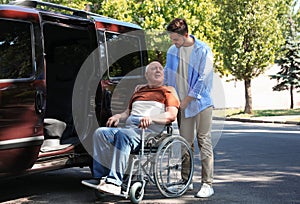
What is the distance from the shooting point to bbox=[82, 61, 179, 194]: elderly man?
546cm

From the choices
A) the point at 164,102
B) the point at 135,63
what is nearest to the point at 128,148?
the point at 164,102

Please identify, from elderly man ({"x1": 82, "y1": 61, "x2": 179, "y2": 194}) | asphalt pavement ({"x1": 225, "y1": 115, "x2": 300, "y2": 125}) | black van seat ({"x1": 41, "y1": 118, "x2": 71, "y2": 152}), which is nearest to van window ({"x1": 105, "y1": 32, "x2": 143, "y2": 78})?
elderly man ({"x1": 82, "y1": 61, "x2": 179, "y2": 194})

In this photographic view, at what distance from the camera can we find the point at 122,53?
6.88 m

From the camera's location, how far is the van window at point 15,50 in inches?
198

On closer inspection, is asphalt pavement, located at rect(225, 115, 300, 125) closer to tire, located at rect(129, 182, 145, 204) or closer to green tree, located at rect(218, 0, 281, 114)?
green tree, located at rect(218, 0, 281, 114)

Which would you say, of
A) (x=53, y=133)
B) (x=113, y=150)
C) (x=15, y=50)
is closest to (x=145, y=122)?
(x=113, y=150)

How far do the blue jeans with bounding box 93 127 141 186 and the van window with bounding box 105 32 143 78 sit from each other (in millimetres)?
999

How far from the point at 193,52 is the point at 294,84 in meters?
26.8

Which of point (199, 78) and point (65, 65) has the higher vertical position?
point (65, 65)

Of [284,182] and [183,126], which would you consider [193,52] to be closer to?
[183,126]

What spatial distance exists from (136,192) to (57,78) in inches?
81.5

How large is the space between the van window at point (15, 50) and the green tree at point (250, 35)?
21.0 m

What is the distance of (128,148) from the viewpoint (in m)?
5.52

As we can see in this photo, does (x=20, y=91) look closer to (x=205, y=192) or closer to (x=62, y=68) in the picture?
(x=62, y=68)
